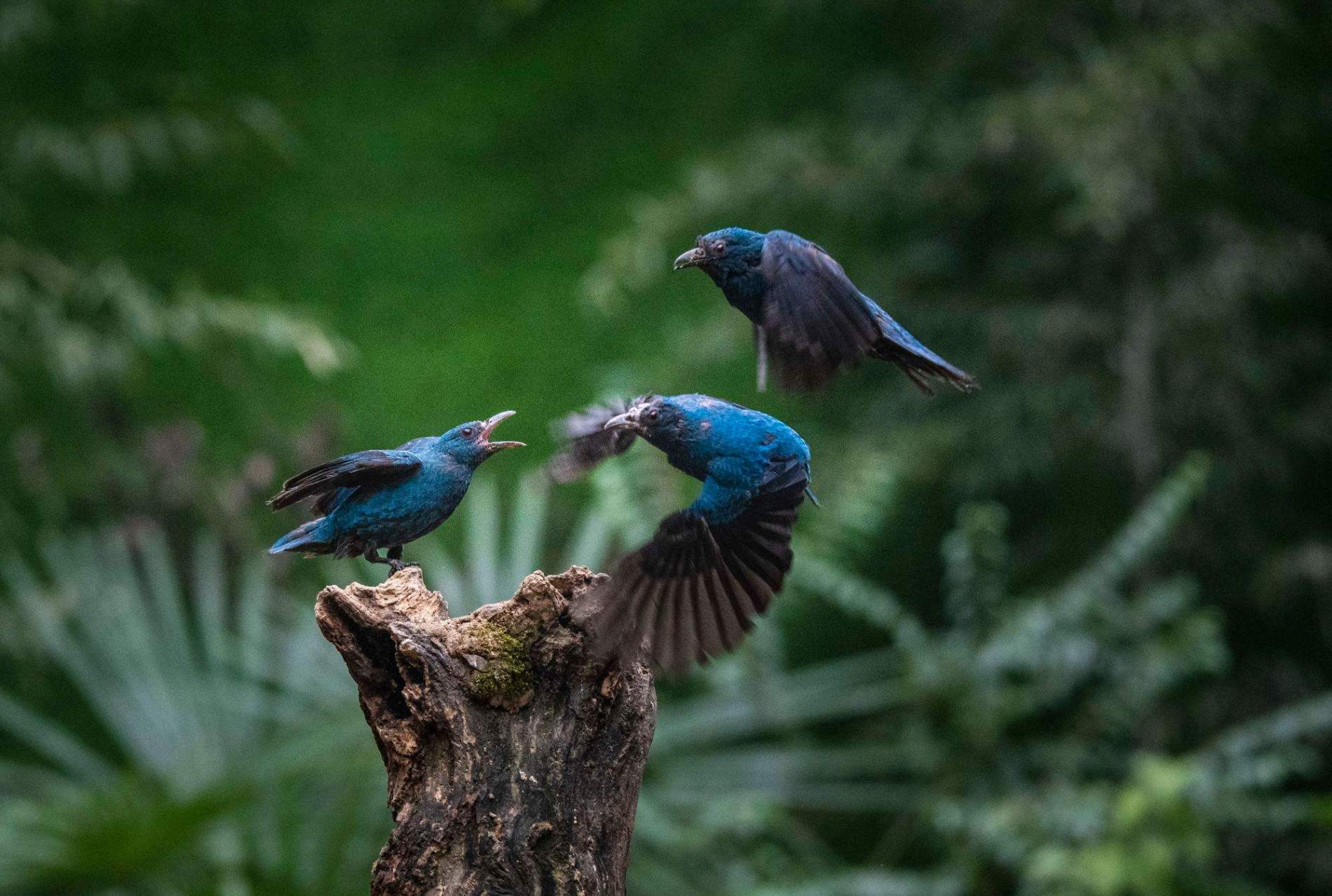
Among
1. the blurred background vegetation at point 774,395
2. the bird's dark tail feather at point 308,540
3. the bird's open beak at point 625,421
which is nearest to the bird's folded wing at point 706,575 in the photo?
the bird's open beak at point 625,421

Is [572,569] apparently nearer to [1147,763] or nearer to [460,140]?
[1147,763]

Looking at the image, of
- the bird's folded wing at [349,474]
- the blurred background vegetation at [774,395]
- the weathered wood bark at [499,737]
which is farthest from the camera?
the blurred background vegetation at [774,395]

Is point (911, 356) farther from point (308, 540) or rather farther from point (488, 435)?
point (308, 540)

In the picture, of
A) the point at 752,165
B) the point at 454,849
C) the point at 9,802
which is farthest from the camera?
the point at 752,165

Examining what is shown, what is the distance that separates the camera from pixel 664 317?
5.64 meters

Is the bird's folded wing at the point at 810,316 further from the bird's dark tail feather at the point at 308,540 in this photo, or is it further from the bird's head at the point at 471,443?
the bird's dark tail feather at the point at 308,540

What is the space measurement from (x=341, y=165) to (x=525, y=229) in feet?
2.58

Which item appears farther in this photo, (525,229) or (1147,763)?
(525,229)

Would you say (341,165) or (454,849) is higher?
(341,165)

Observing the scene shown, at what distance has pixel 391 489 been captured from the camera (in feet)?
5.36

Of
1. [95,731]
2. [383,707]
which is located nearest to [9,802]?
[95,731]

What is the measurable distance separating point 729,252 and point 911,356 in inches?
8.9

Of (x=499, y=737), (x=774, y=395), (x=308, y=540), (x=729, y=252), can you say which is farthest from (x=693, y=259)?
(x=774, y=395)

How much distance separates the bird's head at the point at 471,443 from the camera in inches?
64.7
